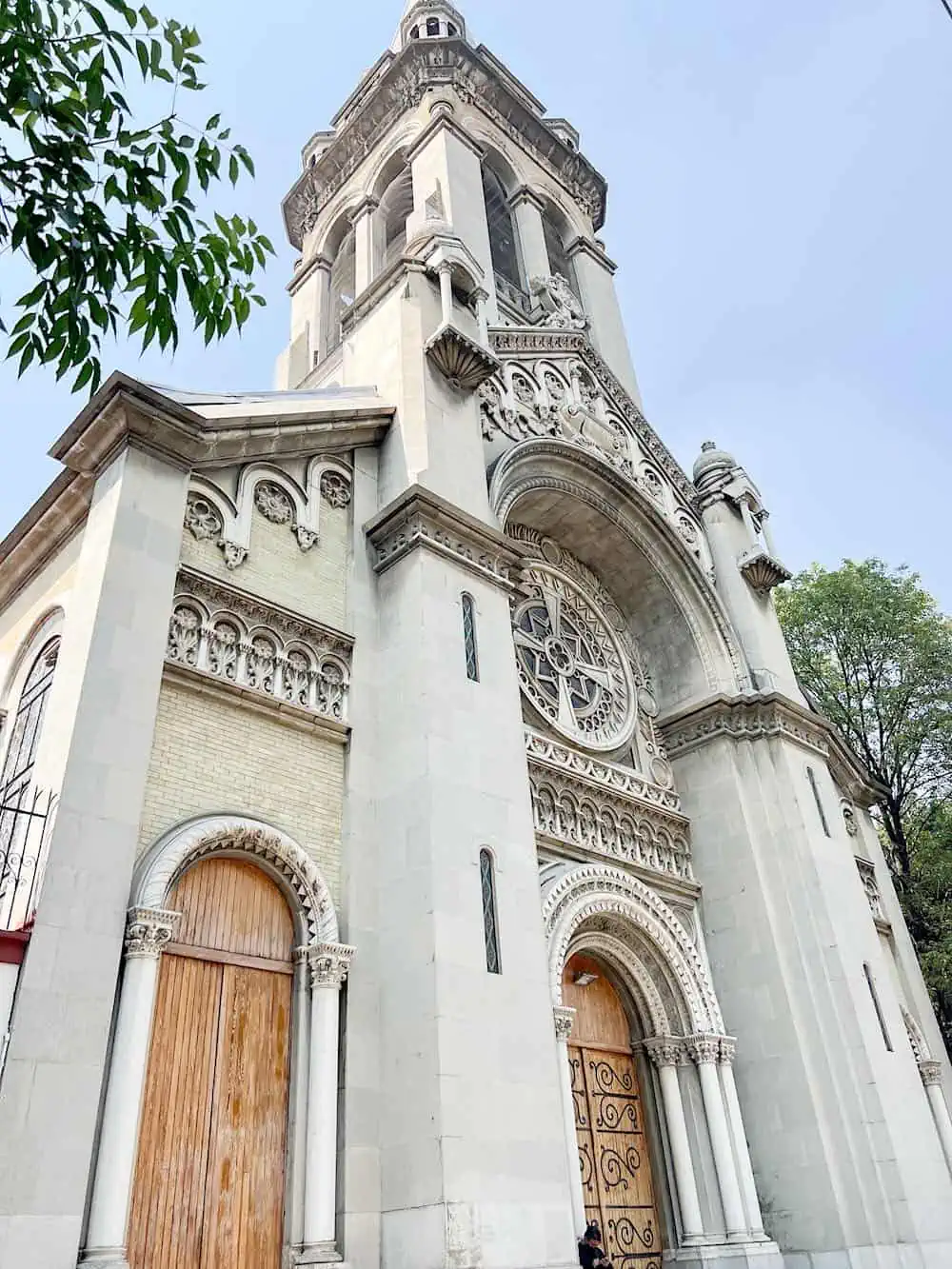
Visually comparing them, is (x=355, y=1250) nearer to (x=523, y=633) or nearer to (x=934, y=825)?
(x=523, y=633)

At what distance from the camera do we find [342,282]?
24594 millimetres

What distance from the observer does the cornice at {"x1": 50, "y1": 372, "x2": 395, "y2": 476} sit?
9.53m

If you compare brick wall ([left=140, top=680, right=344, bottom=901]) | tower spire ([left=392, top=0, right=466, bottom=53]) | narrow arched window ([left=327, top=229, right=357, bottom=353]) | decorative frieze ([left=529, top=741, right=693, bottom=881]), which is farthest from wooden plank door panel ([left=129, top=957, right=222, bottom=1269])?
tower spire ([left=392, top=0, right=466, bottom=53])

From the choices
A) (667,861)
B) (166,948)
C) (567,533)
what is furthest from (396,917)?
(567,533)

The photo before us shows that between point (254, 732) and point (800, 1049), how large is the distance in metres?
8.79

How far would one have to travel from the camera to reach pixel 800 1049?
13.2 meters

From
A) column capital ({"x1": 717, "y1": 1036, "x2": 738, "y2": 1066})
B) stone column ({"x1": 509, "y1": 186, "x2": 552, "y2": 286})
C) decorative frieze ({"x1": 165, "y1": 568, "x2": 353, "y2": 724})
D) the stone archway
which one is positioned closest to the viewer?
the stone archway

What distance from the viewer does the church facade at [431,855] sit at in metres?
7.63

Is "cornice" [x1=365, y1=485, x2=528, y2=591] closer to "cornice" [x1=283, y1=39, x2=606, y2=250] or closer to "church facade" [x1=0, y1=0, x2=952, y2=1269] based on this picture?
"church facade" [x1=0, y1=0, x2=952, y2=1269]

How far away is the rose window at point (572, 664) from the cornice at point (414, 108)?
574 inches

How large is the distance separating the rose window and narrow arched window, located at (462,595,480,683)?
259 cm

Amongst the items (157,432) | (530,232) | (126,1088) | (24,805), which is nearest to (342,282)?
(530,232)

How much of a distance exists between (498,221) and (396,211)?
8.40 ft

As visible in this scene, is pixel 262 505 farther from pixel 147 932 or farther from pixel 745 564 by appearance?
pixel 745 564
